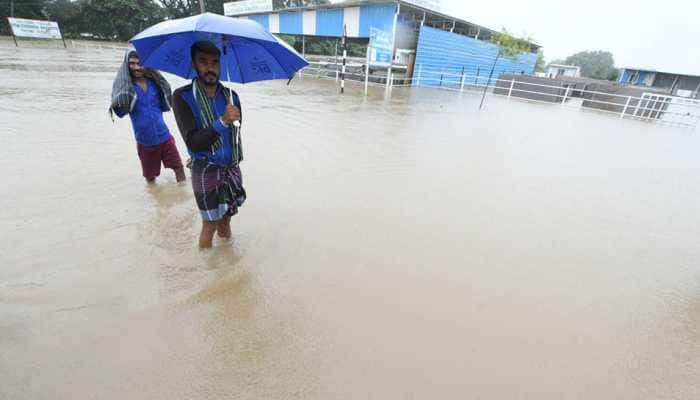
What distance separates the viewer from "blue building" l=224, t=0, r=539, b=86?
58.0 ft

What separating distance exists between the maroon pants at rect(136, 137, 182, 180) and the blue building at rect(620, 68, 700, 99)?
38560 millimetres

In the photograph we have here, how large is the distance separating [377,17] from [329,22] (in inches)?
161

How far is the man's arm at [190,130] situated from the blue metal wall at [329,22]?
19.9 metres

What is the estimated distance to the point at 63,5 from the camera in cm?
3541

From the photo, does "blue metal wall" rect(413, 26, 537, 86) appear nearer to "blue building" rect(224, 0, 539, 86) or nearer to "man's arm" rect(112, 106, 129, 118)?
"blue building" rect(224, 0, 539, 86)

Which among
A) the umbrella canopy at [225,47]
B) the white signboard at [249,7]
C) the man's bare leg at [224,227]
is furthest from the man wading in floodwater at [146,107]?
the white signboard at [249,7]

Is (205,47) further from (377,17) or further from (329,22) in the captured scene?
(329,22)

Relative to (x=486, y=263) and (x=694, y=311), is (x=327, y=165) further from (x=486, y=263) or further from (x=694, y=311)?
(x=694, y=311)

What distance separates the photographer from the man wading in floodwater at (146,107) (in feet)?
10.6

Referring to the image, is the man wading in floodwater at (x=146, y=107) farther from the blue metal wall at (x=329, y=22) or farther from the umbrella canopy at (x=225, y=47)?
the blue metal wall at (x=329, y=22)

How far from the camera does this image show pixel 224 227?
113 inches

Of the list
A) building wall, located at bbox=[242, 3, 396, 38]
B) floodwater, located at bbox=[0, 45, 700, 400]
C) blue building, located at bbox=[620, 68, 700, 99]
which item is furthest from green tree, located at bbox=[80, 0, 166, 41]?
blue building, located at bbox=[620, 68, 700, 99]

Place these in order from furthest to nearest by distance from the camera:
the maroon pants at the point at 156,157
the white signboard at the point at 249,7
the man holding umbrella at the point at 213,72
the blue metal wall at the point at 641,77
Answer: the blue metal wall at the point at 641,77 → the white signboard at the point at 249,7 → the maroon pants at the point at 156,157 → the man holding umbrella at the point at 213,72

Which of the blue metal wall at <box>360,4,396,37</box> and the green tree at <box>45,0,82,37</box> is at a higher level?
the blue metal wall at <box>360,4,396,37</box>
